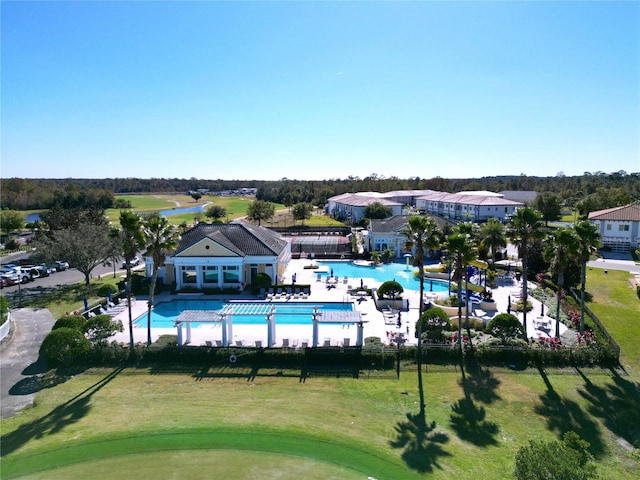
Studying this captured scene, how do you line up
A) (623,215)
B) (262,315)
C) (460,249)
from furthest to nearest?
(623,215)
(262,315)
(460,249)

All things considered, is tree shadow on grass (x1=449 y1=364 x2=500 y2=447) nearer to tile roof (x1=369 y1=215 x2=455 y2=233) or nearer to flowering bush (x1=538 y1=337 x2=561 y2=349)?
flowering bush (x1=538 y1=337 x2=561 y2=349)

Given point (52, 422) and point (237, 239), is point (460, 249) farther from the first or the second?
point (237, 239)

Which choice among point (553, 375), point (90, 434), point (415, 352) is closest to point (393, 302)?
point (415, 352)

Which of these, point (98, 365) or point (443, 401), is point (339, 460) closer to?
point (443, 401)

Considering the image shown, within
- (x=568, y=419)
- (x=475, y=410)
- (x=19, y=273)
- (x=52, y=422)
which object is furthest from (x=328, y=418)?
(x=19, y=273)

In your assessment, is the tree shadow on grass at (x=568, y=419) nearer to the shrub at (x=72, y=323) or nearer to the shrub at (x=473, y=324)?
the shrub at (x=473, y=324)

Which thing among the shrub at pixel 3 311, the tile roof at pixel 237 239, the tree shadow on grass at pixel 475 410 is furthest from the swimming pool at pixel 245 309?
the tree shadow on grass at pixel 475 410

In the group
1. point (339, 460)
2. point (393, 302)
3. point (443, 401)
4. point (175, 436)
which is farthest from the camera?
point (393, 302)
